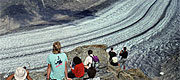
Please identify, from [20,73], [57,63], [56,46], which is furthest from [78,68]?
[20,73]

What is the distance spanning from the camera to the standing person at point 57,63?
4.51m

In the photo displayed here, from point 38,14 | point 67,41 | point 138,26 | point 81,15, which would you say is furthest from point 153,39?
point 38,14

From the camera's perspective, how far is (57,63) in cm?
457

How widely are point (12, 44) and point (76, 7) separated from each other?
1080cm

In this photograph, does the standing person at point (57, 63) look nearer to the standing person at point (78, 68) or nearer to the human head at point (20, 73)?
the human head at point (20, 73)

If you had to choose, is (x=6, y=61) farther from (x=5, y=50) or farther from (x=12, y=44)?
(x=12, y=44)

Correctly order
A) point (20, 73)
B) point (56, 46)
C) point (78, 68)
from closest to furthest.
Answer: point (56, 46)
point (20, 73)
point (78, 68)

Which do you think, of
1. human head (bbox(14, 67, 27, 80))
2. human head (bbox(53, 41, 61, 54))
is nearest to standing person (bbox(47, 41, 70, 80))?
human head (bbox(53, 41, 61, 54))

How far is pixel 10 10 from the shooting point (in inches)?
760

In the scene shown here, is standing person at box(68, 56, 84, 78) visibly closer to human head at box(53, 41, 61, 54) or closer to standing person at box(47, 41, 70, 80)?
standing person at box(47, 41, 70, 80)

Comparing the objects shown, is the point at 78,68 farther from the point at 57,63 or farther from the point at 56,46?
the point at 56,46

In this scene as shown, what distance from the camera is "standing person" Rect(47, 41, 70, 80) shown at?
14.8 ft

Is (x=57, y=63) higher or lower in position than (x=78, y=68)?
higher

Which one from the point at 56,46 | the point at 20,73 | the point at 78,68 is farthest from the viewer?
the point at 78,68
